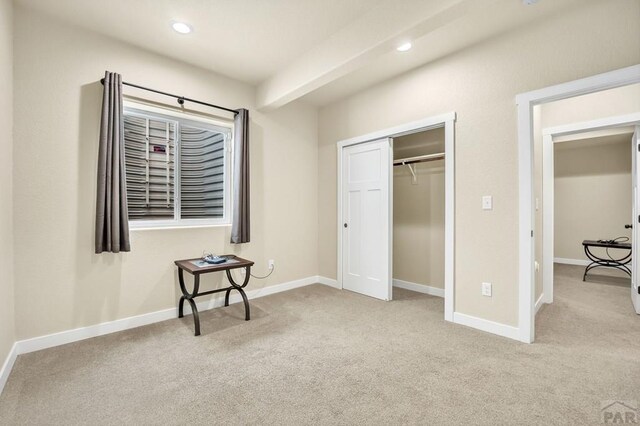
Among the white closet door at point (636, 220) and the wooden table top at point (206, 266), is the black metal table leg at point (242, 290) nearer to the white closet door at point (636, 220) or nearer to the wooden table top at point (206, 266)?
the wooden table top at point (206, 266)

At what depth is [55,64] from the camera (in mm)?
2445

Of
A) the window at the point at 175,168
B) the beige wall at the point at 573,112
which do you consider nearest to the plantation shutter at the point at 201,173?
the window at the point at 175,168

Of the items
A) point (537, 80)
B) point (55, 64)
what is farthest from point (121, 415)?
point (537, 80)

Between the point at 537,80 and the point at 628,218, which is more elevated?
the point at 537,80

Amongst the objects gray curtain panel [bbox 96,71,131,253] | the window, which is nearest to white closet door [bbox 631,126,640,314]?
the window

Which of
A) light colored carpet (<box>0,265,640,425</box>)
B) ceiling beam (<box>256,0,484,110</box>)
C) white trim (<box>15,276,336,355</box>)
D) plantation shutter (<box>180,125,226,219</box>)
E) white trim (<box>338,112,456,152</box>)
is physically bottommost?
light colored carpet (<box>0,265,640,425</box>)

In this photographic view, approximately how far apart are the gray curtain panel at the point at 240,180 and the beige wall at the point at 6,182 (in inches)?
69.7

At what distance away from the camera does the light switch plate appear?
104 inches

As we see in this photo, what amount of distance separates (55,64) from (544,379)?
4.25 metres

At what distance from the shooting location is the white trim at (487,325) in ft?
8.25

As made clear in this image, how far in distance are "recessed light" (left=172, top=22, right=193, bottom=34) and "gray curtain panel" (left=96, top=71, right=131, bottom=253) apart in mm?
645

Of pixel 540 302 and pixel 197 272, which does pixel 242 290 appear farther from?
pixel 540 302

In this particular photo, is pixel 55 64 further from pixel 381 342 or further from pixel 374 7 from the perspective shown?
pixel 381 342

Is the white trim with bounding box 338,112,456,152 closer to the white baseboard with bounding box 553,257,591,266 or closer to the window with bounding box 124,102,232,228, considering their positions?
the window with bounding box 124,102,232,228
